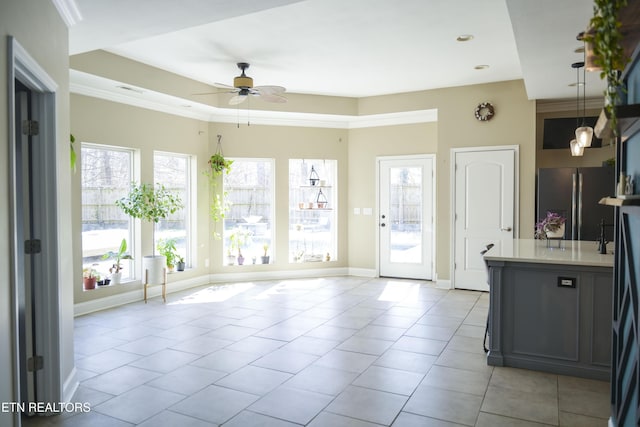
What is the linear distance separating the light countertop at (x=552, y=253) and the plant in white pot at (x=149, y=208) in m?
4.09

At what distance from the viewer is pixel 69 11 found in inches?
122

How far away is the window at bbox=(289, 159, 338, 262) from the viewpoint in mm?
7906

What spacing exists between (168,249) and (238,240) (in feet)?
4.12

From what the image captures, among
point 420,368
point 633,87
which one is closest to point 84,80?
point 420,368

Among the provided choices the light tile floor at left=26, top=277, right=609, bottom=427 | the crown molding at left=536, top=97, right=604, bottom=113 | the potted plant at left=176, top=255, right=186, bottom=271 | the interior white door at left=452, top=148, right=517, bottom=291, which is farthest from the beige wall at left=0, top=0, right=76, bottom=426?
the crown molding at left=536, top=97, right=604, bottom=113

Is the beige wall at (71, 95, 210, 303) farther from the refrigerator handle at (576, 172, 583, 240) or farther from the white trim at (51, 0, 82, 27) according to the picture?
the refrigerator handle at (576, 172, 583, 240)

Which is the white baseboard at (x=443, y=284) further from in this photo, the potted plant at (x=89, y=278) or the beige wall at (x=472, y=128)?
the potted plant at (x=89, y=278)

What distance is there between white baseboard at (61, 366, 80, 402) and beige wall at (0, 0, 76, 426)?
4 cm

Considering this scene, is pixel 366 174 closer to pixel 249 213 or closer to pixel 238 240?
pixel 249 213

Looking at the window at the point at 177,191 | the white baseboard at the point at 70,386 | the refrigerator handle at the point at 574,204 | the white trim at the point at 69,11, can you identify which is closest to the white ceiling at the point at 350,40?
the white trim at the point at 69,11

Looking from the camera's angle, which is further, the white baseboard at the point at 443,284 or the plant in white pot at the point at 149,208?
the white baseboard at the point at 443,284

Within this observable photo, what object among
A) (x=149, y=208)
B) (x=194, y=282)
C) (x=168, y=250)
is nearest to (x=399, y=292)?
(x=194, y=282)

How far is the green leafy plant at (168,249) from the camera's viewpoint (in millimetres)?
6609

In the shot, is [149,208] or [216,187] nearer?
[149,208]
